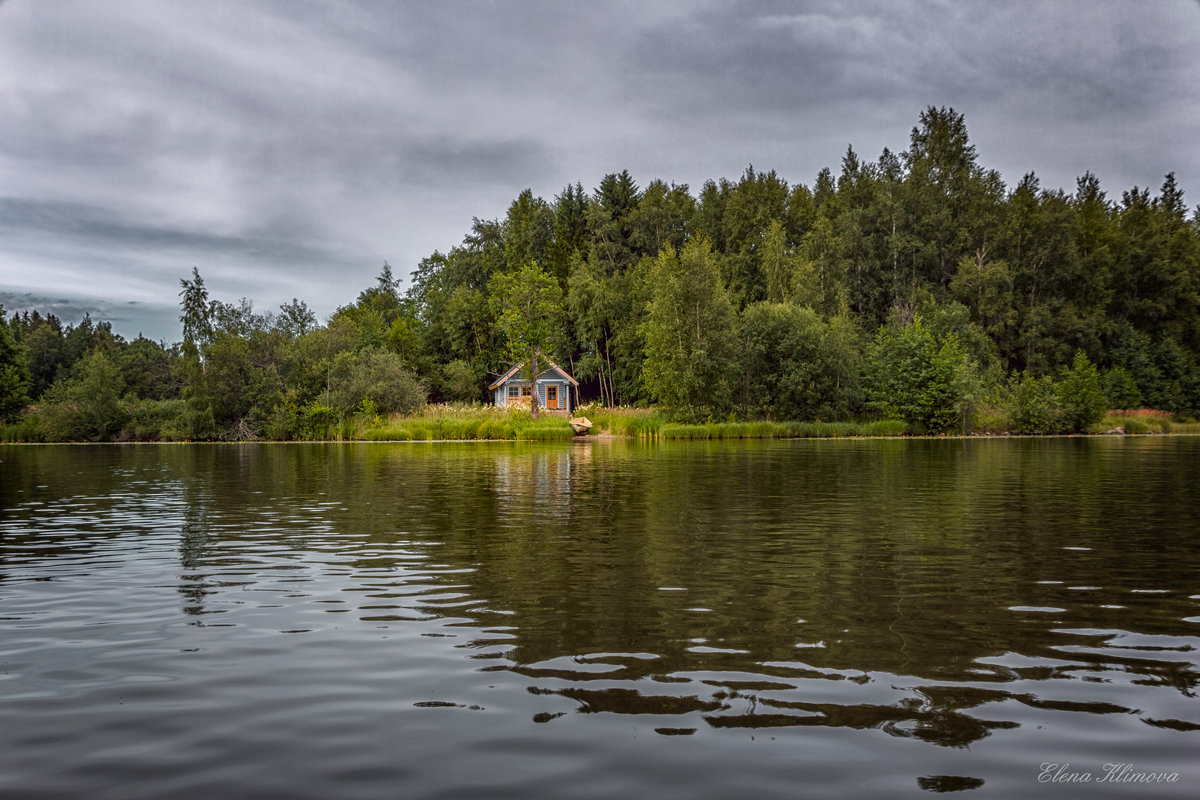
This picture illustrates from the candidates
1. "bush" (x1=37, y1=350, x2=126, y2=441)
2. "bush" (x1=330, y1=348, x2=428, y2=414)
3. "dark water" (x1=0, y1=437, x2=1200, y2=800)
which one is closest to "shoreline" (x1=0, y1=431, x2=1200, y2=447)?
"bush" (x1=37, y1=350, x2=126, y2=441)

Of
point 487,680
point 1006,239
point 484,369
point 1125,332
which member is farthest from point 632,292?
point 487,680

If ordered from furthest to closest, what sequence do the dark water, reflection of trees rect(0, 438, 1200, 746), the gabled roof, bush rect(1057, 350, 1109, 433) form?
the gabled roof, bush rect(1057, 350, 1109, 433), reflection of trees rect(0, 438, 1200, 746), the dark water

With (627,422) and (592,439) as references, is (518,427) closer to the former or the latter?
(592,439)

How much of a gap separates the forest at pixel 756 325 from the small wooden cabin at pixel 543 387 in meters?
2.20

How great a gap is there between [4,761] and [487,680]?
9.31ft

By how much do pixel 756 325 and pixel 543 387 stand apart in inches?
974

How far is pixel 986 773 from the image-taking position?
398 centimetres

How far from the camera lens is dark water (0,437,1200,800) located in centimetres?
413

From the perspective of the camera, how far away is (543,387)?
76625mm

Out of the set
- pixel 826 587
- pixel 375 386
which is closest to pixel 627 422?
pixel 375 386

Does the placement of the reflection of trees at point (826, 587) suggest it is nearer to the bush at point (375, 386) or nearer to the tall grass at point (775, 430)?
the tall grass at point (775, 430)

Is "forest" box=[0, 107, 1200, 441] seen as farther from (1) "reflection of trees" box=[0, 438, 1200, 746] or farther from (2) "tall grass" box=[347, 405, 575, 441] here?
(1) "reflection of trees" box=[0, 438, 1200, 746]

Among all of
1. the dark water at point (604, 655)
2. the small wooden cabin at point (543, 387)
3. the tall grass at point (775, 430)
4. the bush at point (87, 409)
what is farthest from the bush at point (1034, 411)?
the bush at point (87, 409)

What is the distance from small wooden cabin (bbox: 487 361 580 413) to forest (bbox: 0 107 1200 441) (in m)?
2.20
